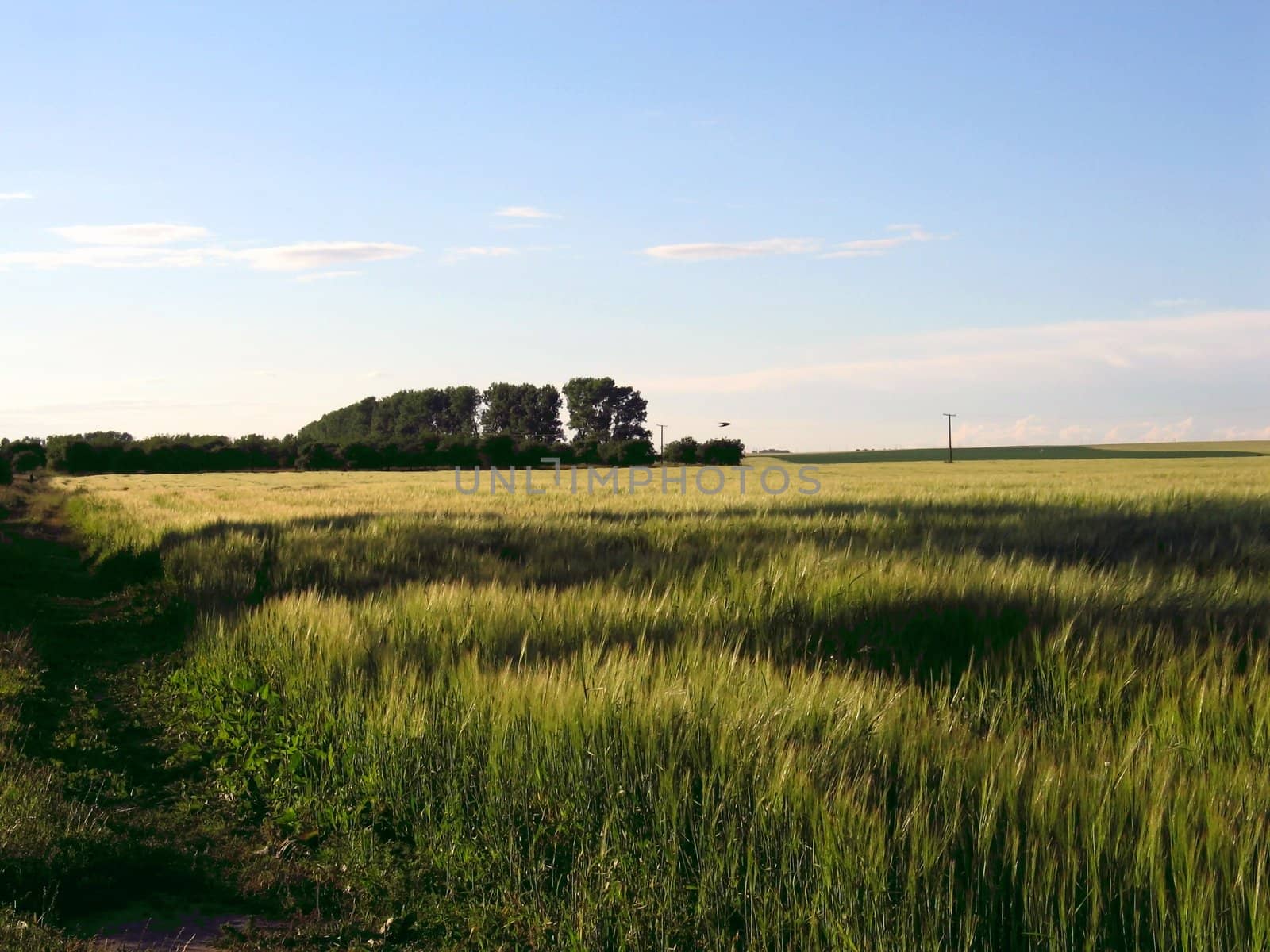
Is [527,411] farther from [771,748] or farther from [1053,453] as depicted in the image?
[771,748]

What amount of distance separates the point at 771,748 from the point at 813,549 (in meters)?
4.81

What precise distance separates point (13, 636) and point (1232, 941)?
382 inches

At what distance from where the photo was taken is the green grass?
265 centimetres

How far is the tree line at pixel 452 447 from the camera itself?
82.2 meters

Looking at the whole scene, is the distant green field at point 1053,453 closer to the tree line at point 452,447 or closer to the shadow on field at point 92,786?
the tree line at point 452,447

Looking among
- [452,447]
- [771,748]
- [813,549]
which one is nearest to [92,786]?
[771,748]

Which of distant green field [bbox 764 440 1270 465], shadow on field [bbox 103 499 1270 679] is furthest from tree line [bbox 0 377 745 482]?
shadow on field [bbox 103 499 1270 679]

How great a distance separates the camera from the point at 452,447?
8725 cm

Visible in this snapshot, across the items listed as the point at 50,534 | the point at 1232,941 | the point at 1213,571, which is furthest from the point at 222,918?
the point at 50,534

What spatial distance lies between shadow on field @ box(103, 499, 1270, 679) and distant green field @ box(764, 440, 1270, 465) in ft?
261

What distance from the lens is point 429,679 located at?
484 centimetres

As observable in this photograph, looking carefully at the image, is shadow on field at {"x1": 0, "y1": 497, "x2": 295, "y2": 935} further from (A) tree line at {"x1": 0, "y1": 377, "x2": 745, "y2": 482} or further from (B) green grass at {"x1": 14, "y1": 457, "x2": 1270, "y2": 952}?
(A) tree line at {"x1": 0, "y1": 377, "x2": 745, "y2": 482}

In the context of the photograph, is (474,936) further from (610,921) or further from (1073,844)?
(1073,844)

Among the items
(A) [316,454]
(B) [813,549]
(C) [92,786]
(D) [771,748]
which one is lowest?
(C) [92,786]
